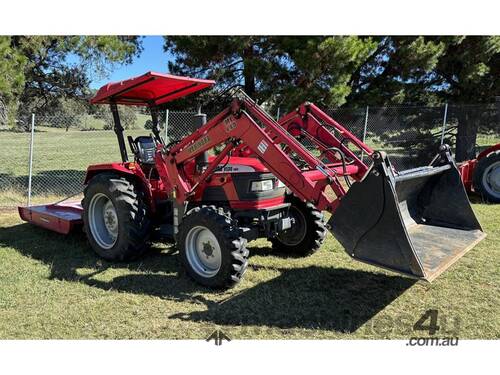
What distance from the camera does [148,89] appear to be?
18.7 feet

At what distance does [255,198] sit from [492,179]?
274 inches

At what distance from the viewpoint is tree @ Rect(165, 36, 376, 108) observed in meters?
9.77

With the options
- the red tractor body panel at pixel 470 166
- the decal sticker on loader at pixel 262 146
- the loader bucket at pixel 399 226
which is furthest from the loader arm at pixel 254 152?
the red tractor body panel at pixel 470 166

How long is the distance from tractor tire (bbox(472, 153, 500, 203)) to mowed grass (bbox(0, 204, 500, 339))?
432 cm

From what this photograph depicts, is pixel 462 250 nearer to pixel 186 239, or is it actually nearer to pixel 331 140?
pixel 331 140

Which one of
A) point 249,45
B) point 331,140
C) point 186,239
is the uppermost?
point 249,45

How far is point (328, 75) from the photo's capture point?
33.9 feet

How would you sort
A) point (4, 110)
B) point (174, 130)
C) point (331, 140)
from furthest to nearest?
1. point (174, 130)
2. point (4, 110)
3. point (331, 140)

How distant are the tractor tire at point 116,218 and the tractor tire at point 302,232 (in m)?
1.80

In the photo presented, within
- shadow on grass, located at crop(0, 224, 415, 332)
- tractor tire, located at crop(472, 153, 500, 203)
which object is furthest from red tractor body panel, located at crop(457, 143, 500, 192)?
shadow on grass, located at crop(0, 224, 415, 332)

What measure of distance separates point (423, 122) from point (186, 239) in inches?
403

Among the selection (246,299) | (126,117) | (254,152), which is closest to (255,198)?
(254,152)

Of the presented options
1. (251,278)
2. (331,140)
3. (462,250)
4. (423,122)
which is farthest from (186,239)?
(423,122)

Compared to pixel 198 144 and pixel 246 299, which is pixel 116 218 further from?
pixel 246 299
